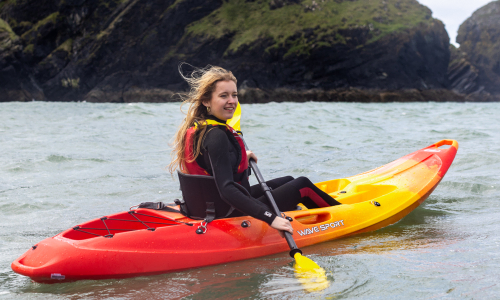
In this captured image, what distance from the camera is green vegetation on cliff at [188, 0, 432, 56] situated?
142 ft

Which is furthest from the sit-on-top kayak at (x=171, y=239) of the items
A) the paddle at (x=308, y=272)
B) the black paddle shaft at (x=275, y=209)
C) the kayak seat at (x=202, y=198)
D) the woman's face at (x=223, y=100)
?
the woman's face at (x=223, y=100)

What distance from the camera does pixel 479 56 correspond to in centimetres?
6372

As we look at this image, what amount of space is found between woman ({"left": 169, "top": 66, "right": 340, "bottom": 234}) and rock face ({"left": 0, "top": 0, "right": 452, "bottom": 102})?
39.0 m

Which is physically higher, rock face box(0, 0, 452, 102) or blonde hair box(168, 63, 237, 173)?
rock face box(0, 0, 452, 102)

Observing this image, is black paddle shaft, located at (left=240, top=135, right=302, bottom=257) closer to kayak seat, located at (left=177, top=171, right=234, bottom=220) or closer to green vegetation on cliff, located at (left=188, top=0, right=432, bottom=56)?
kayak seat, located at (left=177, top=171, right=234, bottom=220)

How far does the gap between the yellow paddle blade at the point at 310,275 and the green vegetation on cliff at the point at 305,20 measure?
136ft

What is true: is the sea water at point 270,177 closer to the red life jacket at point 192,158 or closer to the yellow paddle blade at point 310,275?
the yellow paddle blade at point 310,275

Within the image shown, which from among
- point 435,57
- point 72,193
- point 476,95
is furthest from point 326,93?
point 72,193

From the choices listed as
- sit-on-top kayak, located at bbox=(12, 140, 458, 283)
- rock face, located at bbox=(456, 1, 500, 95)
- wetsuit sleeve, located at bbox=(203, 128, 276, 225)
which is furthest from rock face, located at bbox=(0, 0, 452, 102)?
wetsuit sleeve, located at bbox=(203, 128, 276, 225)

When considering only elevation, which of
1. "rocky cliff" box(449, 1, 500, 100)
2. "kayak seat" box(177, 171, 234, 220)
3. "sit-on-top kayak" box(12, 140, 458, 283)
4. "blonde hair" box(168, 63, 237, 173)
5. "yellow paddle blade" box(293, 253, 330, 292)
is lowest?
"yellow paddle blade" box(293, 253, 330, 292)

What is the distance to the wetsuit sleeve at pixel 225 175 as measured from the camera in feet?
8.72

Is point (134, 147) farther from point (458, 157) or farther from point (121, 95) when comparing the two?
point (121, 95)

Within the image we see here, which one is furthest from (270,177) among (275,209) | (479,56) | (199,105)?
(479,56)

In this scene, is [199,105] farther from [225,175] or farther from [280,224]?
[280,224]
